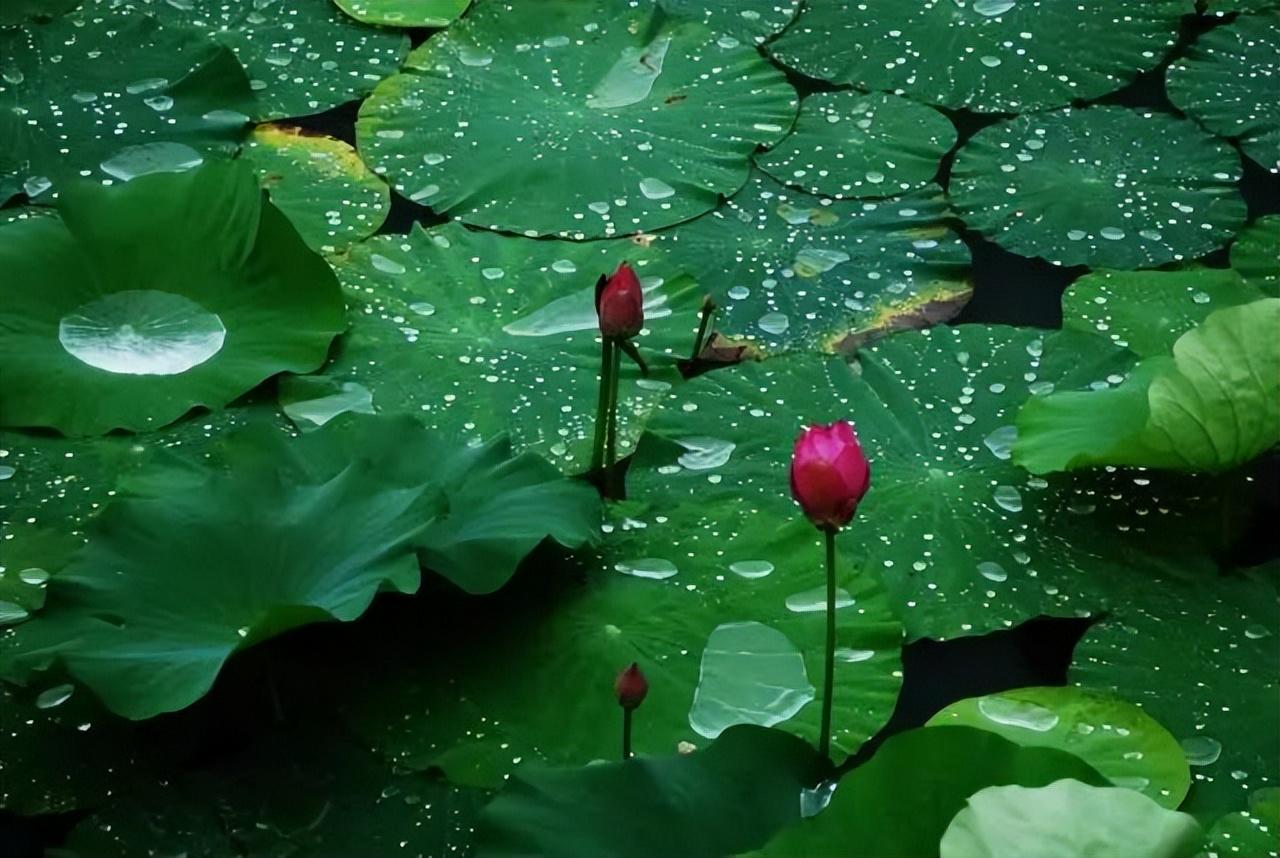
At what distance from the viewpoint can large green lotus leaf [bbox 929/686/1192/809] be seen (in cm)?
114

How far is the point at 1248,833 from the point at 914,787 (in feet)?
0.96

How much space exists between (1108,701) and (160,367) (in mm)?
982

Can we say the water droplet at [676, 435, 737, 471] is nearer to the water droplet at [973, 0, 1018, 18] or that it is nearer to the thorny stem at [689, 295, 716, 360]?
the thorny stem at [689, 295, 716, 360]

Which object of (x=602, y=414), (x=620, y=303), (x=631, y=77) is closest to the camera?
(x=620, y=303)

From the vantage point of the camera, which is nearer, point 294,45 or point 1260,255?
point 1260,255

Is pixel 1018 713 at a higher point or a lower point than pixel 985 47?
lower

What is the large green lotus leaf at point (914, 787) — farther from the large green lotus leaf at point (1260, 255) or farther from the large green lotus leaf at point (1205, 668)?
the large green lotus leaf at point (1260, 255)

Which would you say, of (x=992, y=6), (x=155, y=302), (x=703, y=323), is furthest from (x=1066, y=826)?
(x=992, y=6)

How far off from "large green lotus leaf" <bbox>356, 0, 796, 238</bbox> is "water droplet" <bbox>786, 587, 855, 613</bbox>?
0.60 metres

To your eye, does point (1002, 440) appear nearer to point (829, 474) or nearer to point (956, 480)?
point (956, 480)

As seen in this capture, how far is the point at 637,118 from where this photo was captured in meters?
1.89

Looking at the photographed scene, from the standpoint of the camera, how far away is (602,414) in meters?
1.39

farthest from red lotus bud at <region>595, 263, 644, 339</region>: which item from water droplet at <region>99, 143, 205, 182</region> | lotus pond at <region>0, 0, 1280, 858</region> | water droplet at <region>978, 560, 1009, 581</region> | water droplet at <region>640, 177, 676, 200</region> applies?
water droplet at <region>99, 143, 205, 182</region>

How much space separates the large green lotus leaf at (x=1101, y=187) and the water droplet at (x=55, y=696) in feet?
3.66
